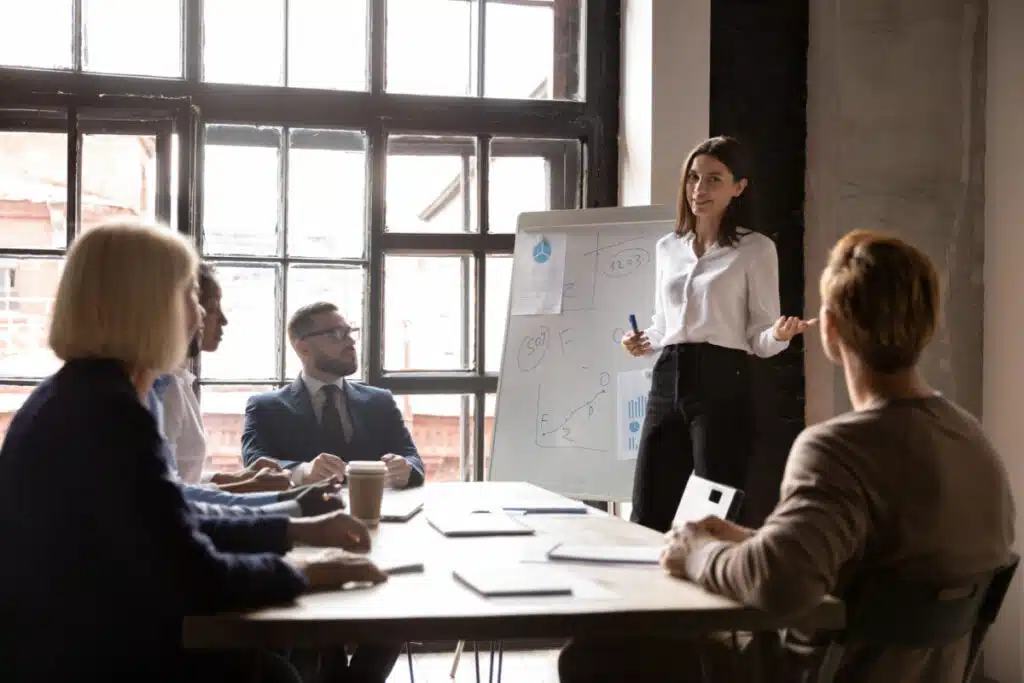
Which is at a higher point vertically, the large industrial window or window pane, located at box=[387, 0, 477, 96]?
window pane, located at box=[387, 0, 477, 96]

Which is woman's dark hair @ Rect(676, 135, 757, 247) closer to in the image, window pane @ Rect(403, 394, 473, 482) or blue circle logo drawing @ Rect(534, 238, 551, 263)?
blue circle logo drawing @ Rect(534, 238, 551, 263)

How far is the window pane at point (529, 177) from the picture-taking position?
3920mm

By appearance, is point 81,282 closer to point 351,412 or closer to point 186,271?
point 186,271

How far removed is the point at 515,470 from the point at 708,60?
166 cm

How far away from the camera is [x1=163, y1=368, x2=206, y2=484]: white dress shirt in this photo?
2711 millimetres

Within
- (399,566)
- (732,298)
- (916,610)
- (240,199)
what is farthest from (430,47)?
(916,610)

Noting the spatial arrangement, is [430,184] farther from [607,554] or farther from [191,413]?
[607,554]

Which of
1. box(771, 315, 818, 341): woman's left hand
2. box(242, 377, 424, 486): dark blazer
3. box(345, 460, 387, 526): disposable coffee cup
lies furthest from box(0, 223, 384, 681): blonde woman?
box(242, 377, 424, 486): dark blazer

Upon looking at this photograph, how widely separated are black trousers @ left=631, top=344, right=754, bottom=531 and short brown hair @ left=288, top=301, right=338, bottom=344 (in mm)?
1107

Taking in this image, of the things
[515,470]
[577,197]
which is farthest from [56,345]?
[577,197]

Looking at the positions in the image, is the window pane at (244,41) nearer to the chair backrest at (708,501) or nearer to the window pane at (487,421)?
the window pane at (487,421)

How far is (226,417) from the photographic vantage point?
3711mm

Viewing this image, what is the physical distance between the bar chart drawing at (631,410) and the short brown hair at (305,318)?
1025 mm

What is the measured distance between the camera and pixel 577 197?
3.95 metres
